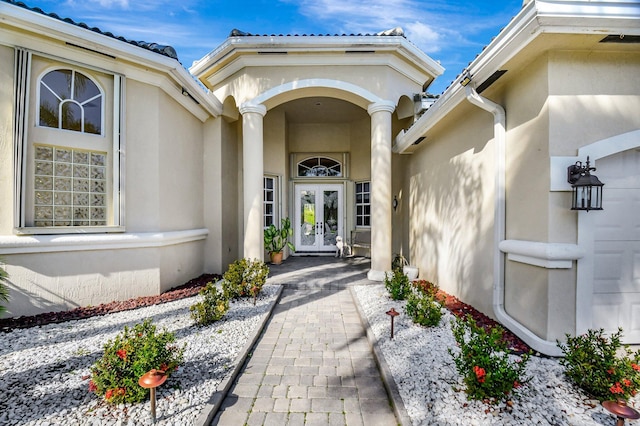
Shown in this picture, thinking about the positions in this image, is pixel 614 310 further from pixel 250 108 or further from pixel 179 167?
pixel 179 167

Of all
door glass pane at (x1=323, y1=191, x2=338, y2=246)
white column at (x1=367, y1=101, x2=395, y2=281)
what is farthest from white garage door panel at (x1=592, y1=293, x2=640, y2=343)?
door glass pane at (x1=323, y1=191, x2=338, y2=246)

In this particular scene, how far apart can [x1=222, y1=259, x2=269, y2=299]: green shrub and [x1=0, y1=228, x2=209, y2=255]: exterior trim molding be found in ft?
4.63

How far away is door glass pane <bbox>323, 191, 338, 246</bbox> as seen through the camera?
33.9ft

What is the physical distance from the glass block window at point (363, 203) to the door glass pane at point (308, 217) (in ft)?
5.08

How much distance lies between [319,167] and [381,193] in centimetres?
437

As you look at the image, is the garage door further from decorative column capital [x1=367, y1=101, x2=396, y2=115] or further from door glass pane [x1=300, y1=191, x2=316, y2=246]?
door glass pane [x1=300, y1=191, x2=316, y2=246]

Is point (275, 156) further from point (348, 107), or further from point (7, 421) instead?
point (7, 421)

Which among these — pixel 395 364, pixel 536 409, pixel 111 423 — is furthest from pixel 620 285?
pixel 111 423

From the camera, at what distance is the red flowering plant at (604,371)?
2.28 m

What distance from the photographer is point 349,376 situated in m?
3.01

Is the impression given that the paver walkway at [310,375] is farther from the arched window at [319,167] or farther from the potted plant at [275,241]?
the arched window at [319,167]

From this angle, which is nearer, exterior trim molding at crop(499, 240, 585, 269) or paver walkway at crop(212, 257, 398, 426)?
paver walkway at crop(212, 257, 398, 426)

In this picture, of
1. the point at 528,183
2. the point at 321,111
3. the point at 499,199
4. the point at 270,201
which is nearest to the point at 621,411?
the point at 528,183

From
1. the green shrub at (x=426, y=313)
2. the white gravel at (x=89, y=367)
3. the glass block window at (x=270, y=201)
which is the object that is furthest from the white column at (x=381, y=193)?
the glass block window at (x=270, y=201)
